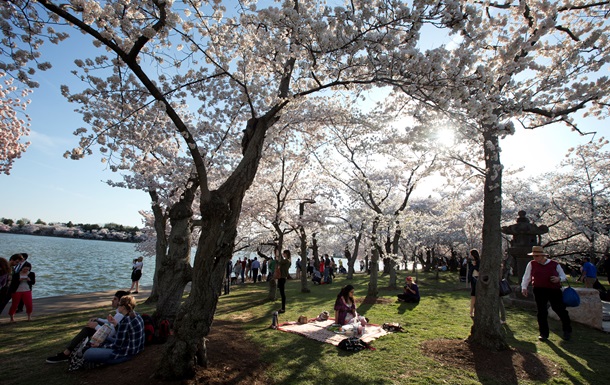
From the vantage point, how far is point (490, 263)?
615cm

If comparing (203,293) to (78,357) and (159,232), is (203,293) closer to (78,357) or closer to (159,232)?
(78,357)

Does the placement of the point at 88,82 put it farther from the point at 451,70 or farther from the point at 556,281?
the point at 556,281

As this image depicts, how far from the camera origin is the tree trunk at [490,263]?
19.6 feet

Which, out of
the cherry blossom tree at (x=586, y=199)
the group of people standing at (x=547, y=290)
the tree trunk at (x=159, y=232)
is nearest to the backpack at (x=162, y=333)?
the group of people standing at (x=547, y=290)

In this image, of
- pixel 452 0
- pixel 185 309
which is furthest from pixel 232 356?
pixel 452 0

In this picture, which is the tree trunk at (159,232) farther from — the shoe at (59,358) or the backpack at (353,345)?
the backpack at (353,345)

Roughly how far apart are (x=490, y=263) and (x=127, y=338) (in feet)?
21.8

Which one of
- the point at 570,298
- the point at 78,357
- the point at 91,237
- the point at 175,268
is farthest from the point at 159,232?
the point at 91,237

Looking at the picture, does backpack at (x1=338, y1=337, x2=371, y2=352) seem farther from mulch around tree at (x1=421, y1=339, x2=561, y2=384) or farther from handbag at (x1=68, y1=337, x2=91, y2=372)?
handbag at (x1=68, y1=337, x2=91, y2=372)

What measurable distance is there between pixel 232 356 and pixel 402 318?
17.6 ft

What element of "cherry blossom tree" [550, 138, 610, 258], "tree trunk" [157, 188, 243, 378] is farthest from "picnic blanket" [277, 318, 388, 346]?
"cherry blossom tree" [550, 138, 610, 258]

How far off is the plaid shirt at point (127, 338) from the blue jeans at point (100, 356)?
0.20ft

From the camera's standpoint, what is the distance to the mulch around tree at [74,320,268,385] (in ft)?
14.5

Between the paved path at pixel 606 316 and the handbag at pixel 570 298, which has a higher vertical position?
the handbag at pixel 570 298
